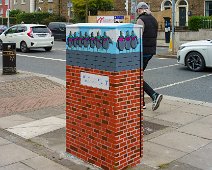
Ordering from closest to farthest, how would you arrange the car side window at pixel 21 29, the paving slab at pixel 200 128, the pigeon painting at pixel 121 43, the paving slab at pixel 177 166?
the pigeon painting at pixel 121 43 < the paving slab at pixel 177 166 < the paving slab at pixel 200 128 < the car side window at pixel 21 29

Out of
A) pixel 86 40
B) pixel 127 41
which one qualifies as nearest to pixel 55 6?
pixel 86 40

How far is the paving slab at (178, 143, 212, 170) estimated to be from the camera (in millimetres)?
5000

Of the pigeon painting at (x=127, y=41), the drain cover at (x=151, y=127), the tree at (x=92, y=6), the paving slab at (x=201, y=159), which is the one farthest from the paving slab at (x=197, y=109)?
the tree at (x=92, y=6)

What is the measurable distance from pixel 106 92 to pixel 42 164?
1.30 metres

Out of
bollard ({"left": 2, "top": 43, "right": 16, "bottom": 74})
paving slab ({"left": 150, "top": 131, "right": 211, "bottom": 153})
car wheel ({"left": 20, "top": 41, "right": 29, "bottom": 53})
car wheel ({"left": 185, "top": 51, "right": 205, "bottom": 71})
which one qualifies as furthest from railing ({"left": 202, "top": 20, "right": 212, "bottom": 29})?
paving slab ({"left": 150, "top": 131, "right": 211, "bottom": 153})

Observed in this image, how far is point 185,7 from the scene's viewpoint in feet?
128

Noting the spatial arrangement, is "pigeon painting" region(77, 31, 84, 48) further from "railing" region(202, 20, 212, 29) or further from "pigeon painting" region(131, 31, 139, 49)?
"railing" region(202, 20, 212, 29)

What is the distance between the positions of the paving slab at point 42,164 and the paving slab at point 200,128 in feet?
7.85

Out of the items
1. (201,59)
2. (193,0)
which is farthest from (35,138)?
(193,0)

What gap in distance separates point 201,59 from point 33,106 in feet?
23.1

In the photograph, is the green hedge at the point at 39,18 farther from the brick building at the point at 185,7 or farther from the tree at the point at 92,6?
the brick building at the point at 185,7

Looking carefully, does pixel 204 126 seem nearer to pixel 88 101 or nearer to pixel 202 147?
pixel 202 147

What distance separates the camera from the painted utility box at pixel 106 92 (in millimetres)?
4609

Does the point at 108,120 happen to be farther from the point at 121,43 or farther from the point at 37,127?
the point at 37,127
